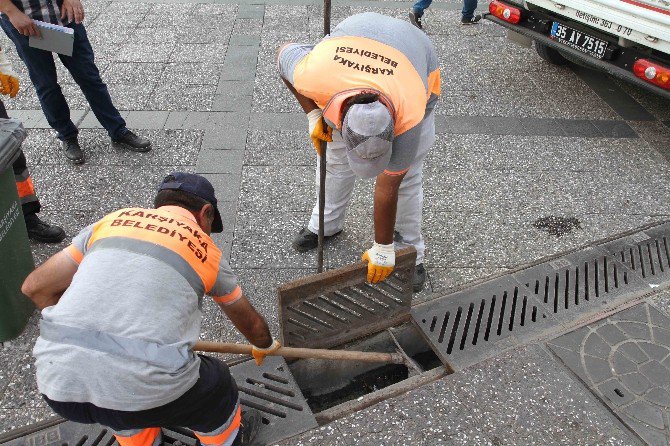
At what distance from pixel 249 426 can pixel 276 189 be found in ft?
6.24

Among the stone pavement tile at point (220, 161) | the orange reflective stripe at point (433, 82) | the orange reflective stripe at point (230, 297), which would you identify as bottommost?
the stone pavement tile at point (220, 161)

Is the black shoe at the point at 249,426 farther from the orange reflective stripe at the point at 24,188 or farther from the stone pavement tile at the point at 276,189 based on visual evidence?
the orange reflective stripe at the point at 24,188

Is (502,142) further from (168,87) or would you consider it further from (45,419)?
(45,419)

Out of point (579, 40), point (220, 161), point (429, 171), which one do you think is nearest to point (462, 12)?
point (579, 40)

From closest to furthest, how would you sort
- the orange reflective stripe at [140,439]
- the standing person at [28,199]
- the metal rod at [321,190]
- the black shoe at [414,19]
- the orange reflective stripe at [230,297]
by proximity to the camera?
the orange reflective stripe at [230,297]
the orange reflective stripe at [140,439]
the metal rod at [321,190]
the standing person at [28,199]
the black shoe at [414,19]

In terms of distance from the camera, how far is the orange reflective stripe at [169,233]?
1.71m

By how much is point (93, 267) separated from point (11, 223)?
50.5 inches

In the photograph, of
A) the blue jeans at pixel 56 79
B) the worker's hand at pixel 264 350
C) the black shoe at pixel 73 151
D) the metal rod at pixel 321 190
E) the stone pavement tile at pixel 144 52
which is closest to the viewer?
the worker's hand at pixel 264 350

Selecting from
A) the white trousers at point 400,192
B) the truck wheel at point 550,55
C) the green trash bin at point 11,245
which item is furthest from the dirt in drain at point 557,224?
the green trash bin at point 11,245

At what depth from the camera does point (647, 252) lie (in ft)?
11.4

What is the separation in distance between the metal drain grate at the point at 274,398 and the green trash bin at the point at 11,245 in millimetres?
1123

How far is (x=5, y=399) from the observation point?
250 cm

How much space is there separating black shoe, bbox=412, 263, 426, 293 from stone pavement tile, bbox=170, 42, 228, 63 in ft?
11.3

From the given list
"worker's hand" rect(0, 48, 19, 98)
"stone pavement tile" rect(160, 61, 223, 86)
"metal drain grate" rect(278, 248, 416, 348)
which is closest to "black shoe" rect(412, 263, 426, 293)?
"metal drain grate" rect(278, 248, 416, 348)
